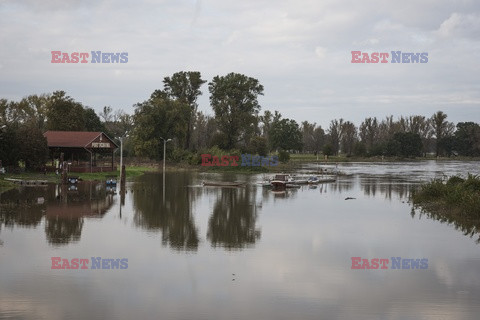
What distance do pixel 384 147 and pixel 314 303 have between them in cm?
16413

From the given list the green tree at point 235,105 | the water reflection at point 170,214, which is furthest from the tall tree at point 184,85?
the water reflection at point 170,214

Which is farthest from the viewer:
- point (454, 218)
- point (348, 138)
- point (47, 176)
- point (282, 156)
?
point (348, 138)

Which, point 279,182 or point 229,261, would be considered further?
point 279,182

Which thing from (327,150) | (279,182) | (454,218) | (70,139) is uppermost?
(70,139)

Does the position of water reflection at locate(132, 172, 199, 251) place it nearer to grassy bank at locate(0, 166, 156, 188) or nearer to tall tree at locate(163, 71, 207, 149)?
grassy bank at locate(0, 166, 156, 188)

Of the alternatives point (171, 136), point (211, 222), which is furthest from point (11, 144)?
point (171, 136)

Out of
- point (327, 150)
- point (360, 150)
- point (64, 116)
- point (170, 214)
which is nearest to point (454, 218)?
point (170, 214)

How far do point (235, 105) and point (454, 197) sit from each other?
77725 mm

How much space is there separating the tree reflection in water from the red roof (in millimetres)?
28970

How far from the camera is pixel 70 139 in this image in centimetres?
7094

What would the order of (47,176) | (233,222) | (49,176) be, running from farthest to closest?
(49,176), (47,176), (233,222)

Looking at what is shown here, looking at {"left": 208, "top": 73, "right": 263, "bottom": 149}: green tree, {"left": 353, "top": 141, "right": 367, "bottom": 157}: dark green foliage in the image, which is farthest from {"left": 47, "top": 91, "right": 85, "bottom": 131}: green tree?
{"left": 353, "top": 141, "right": 367, "bottom": 157}: dark green foliage

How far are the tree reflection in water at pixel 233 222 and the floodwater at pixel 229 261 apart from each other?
8 centimetres

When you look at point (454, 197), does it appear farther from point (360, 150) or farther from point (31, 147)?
point (360, 150)
